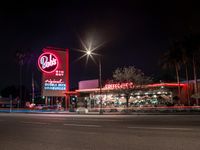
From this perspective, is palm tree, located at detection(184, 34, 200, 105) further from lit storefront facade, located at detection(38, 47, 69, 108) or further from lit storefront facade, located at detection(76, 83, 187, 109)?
lit storefront facade, located at detection(38, 47, 69, 108)

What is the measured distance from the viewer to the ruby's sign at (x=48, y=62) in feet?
221

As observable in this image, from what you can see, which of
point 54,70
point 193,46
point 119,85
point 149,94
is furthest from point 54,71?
point 193,46

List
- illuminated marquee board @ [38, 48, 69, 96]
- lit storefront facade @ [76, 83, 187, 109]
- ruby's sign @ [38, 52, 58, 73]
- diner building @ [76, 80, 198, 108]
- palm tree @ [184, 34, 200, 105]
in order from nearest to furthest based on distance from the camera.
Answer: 1. palm tree @ [184, 34, 200, 105]
2. diner building @ [76, 80, 198, 108]
3. lit storefront facade @ [76, 83, 187, 109]
4. ruby's sign @ [38, 52, 58, 73]
5. illuminated marquee board @ [38, 48, 69, 96]

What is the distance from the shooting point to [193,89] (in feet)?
188

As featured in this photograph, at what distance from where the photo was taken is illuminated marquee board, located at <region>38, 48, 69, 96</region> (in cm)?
6762

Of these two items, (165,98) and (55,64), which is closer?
(165,98)

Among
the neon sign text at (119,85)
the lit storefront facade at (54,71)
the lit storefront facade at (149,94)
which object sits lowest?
the lit storefront facade at (149,94)

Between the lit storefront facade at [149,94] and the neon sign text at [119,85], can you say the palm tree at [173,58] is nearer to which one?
the lit storefront facade at [149,94]

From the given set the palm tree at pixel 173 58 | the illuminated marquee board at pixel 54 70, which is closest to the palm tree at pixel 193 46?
the palm tree at pixel 173 58

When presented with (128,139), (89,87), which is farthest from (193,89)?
(128,139)

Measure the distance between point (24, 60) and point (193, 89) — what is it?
54455 mm

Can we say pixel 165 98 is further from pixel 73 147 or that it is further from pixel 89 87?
pixel 73 147

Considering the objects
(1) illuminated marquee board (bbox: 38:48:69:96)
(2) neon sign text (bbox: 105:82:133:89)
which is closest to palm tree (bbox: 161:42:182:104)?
(2) neon sign text (bbox: 105:82:133:89)

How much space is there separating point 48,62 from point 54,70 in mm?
2185
